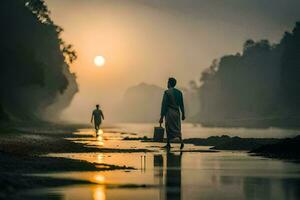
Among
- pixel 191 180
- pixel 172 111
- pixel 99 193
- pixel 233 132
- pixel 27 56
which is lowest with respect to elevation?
pixel 99 193

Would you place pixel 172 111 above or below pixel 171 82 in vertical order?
below

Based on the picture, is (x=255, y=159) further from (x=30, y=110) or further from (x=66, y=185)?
(x=30, y=110)

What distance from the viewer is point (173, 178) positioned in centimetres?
1650

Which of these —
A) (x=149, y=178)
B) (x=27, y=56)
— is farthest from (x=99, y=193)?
(x=27, y=56)

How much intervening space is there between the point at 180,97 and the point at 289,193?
15497mm

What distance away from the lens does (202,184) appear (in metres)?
15.2

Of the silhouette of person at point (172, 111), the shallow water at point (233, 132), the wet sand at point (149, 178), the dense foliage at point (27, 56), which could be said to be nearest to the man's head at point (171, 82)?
the silhouette of person at point (172, 111)

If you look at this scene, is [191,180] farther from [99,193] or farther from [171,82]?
[171,82]

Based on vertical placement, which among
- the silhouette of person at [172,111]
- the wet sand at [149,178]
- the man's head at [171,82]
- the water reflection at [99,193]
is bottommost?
the water reflection at [99,193]

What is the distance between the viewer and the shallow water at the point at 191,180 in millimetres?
13133

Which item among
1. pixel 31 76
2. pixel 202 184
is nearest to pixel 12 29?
pixel 31 76

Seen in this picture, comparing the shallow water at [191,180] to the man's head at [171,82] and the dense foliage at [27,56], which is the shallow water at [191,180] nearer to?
the man's head at [171,82]

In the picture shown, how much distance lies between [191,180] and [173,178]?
608 millimetres

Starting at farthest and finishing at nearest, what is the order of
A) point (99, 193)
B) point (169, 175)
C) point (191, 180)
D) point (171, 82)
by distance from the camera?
point (171, 82), point (169, 175), point (191, 180), point (99, 193)
